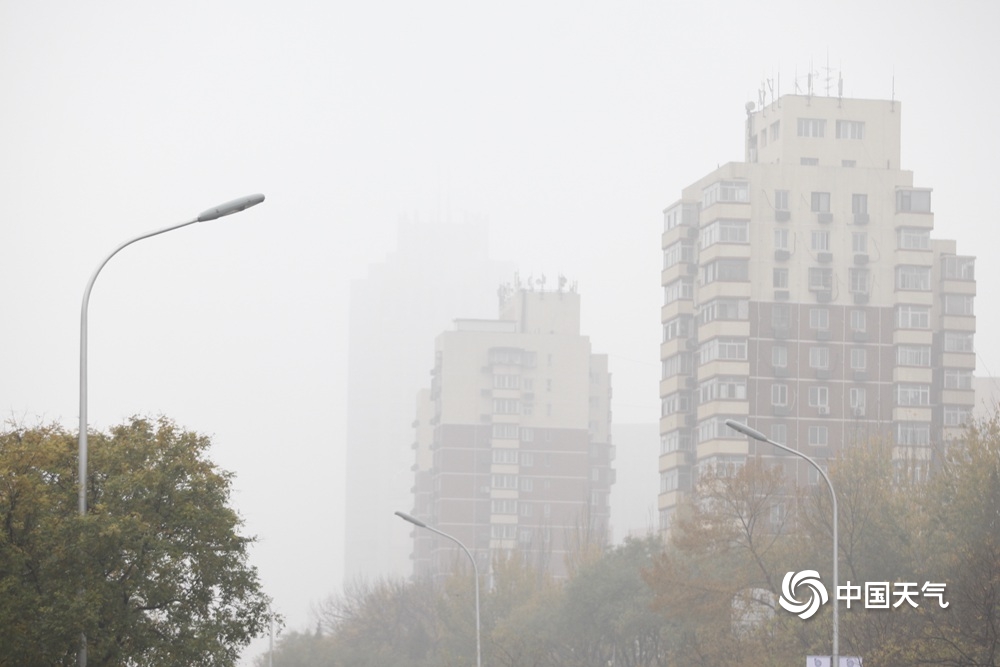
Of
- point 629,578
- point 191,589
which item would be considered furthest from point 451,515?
point 191,589

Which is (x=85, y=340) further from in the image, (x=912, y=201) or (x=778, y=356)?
(x=912, y=201)

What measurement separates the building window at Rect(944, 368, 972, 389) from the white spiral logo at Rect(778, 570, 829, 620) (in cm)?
5405

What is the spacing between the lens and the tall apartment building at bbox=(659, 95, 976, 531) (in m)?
96.2

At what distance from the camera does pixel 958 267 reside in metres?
102

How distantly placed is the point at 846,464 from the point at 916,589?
7560 mm

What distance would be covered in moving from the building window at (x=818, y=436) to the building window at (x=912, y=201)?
46.4 feet

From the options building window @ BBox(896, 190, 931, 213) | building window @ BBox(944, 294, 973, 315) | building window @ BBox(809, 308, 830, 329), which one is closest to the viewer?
building window @ BBox(896, 190, 931, 213)

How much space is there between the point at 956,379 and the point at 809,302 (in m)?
10.9

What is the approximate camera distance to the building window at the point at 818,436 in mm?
97062

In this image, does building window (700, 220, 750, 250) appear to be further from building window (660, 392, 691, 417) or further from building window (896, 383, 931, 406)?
building window (896, 383, 931, 406)

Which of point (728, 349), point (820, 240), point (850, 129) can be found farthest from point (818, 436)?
point (850, 129)

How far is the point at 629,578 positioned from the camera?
66.9 m

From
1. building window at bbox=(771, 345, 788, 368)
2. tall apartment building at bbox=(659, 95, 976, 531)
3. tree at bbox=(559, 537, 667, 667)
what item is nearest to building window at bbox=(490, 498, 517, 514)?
tall apartment building at bbox=(659, 95, 976, 531)

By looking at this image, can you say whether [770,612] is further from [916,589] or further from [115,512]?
[115,512]
